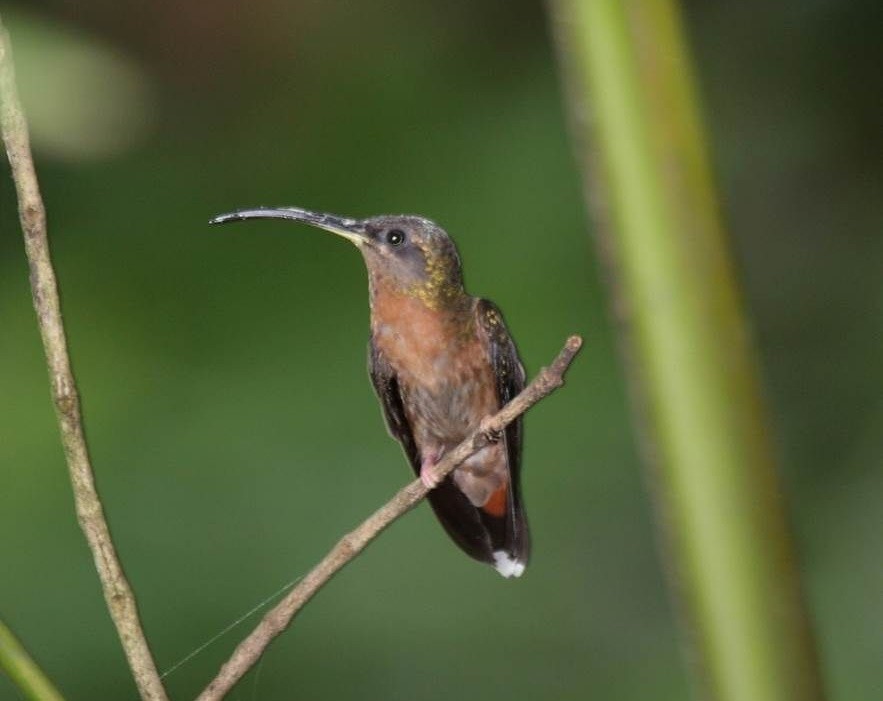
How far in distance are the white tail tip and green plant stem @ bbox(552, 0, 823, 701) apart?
1.72ft

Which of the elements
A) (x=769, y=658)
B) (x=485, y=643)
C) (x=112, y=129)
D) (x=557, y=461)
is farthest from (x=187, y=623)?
(x=769, y=658)

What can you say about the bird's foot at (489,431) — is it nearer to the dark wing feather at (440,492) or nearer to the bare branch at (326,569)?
the bare branch at (326,569)

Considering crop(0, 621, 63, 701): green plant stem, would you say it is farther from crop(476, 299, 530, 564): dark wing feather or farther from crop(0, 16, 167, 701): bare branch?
crop(476, 299, 530, 564): dark wing feather

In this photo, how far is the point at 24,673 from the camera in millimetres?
464

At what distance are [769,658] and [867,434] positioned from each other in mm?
1356

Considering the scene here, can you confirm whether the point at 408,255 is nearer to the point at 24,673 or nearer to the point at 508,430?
the point at 508,430

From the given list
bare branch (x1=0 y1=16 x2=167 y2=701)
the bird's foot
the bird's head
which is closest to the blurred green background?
the bird's head

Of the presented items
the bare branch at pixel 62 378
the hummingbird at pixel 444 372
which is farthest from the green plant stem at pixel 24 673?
the hummingbird at pixel 444 372

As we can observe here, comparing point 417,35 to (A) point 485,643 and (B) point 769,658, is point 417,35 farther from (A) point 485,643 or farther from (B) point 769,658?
(B) point 769,658

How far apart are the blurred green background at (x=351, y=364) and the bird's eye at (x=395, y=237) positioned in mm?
235

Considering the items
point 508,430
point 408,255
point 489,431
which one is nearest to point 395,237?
point 408,255

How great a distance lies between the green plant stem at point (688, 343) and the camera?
0.93ft

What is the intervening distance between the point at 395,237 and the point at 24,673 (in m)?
0.54

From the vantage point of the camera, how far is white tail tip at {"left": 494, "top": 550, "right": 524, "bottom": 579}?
0.83 meters
